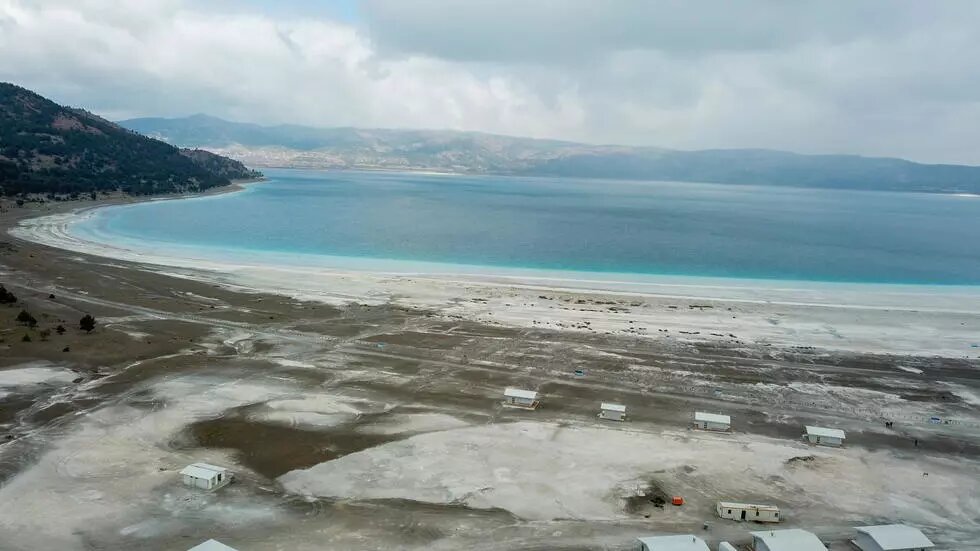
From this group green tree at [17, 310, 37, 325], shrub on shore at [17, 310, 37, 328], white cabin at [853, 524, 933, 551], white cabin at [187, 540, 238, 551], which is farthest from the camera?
green tree at [17, 310, 37, 325]

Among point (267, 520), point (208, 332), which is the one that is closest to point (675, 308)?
point (208, 332)

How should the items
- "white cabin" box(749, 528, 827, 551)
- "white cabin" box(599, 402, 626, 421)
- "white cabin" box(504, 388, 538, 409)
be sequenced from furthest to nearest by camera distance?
"white cabin" box(504, 388, 538, 409)
"white cabin" box(599, 402, 626, 421)
"white cabin" box(749, 528, 827, 551)

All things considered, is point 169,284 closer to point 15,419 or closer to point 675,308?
point 15,419

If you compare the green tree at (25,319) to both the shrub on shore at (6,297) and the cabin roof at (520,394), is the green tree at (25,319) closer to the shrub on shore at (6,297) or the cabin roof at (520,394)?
the shrub on shore at (6,297)

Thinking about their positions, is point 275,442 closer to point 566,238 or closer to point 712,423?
point 712,423

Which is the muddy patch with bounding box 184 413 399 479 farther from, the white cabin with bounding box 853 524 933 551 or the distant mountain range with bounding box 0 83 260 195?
the distant mountain range with bounding box 0 83 260 195

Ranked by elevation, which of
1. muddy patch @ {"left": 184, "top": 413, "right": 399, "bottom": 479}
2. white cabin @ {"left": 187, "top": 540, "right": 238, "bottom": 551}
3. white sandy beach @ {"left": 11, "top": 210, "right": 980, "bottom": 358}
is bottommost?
muddy patch @ {"left": 184, "top": 413, "right": 399, "bottom": 479}

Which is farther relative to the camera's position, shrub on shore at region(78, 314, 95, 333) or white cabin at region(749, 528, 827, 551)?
shrub on shore at region(78, 314, 95, 333)

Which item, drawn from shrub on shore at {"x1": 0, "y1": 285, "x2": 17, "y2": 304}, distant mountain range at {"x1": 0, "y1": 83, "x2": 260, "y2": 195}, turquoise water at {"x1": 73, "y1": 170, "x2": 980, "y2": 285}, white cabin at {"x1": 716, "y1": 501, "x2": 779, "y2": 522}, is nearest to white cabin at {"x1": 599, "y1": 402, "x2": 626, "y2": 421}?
white cabin at {"x1": 716, "y1": 501, "x2": 779, "y2": 522}
